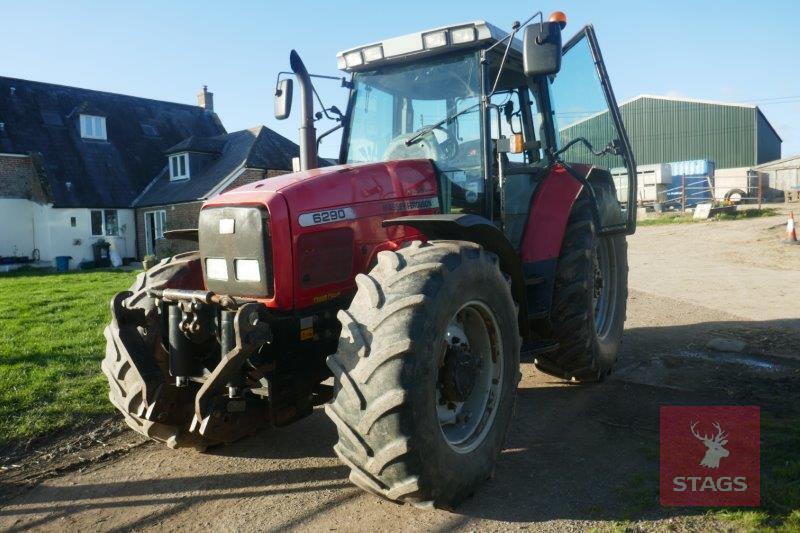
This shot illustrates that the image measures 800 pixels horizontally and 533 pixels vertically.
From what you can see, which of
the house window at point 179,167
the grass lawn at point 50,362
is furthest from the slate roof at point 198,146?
the grass lawn at point 50,362

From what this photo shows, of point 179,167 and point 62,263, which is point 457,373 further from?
point 179,167

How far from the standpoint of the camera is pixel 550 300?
4891mm

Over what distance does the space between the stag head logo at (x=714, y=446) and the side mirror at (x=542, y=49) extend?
8.16 ft

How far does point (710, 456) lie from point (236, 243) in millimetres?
Result: 3052

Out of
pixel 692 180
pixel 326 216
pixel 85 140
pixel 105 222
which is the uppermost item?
pixel 85 140

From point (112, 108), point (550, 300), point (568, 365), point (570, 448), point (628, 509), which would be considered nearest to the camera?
point (628, 509)

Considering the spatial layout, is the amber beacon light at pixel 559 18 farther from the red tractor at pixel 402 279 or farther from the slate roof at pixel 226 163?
the slate roof at pixel 226 163

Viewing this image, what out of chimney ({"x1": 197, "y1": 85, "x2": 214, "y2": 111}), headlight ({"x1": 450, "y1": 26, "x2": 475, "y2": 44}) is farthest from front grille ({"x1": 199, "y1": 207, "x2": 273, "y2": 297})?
chimney ({"x1": 197, "y1": 85, "x2": 214, "y2": 111})

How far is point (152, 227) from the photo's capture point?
26609mm

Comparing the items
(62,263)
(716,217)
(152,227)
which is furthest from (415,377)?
(716,217)

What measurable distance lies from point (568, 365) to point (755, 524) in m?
2.19

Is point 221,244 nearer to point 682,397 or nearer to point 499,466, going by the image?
point 499,466

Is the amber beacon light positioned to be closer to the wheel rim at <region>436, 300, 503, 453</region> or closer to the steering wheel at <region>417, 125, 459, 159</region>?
the steering wheel at <region>417, 125, 459, 159</region>

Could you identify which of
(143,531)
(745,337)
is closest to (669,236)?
(745,337)
